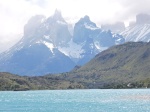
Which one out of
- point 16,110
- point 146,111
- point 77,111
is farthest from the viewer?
point 16,110

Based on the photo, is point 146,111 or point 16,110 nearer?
point 146,111

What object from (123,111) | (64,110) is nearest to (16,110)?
(64,110)

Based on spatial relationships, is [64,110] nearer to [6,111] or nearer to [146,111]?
[6,111]

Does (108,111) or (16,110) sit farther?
(16,110)

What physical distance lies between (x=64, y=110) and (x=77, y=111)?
7.45 meters

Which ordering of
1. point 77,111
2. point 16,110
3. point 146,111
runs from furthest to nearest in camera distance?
1. point 16,110
2. point 77,111
3. point 146,111

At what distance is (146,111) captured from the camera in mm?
126938

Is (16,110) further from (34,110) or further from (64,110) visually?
(64,110)

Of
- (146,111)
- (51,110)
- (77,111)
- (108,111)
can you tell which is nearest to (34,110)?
(51,110)

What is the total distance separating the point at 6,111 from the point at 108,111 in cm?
3826

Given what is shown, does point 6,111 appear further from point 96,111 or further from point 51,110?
point 96,111

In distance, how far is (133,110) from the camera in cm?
13275

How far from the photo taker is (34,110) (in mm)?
143875

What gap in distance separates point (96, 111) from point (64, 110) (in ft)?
48.8
